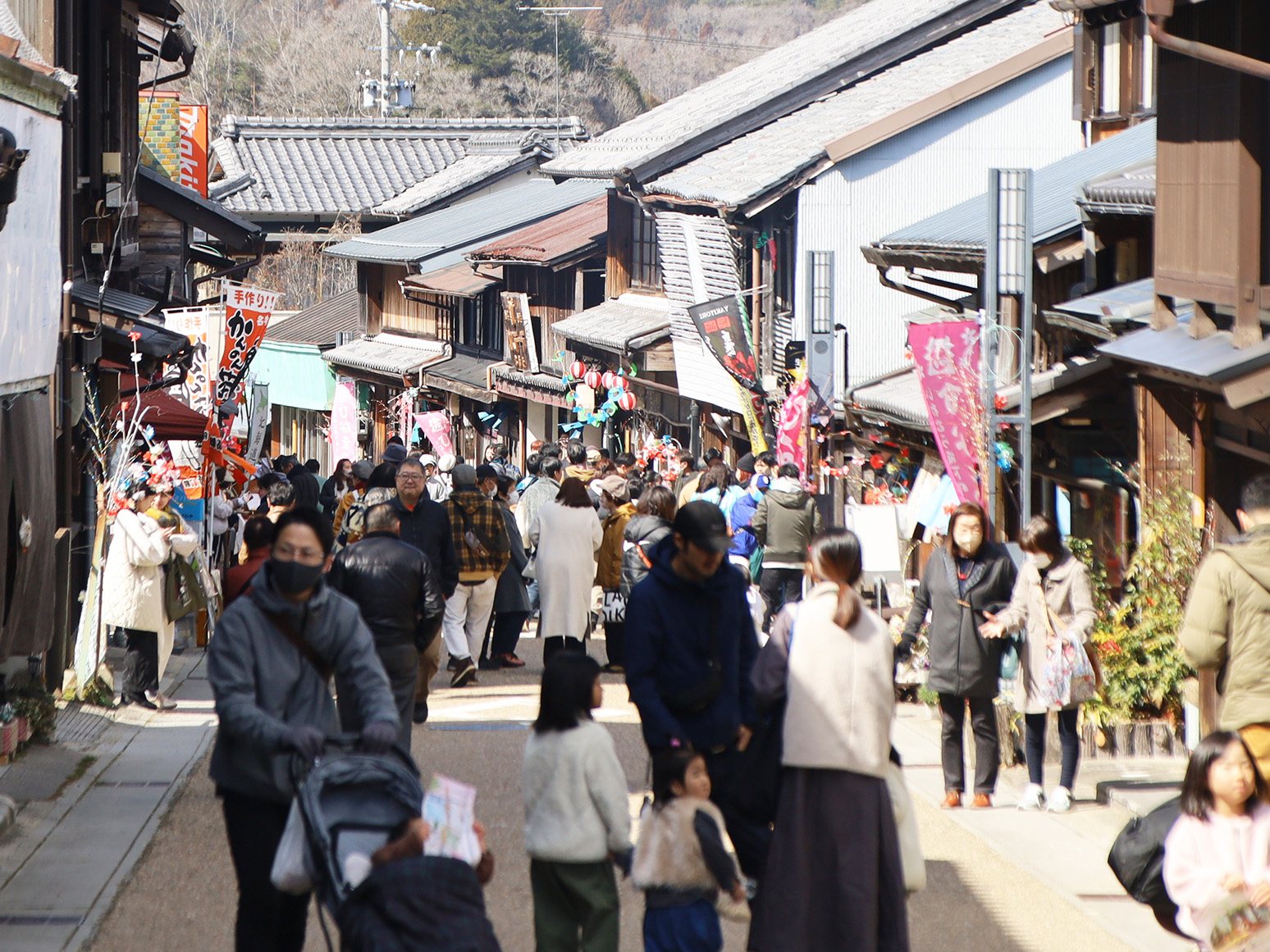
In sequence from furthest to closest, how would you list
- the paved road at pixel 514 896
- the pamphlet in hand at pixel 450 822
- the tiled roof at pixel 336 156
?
the tiled roof at pixel 336 156 < the paved road at pixel 514 896 < the pamphlet in hand at pixel 450 822

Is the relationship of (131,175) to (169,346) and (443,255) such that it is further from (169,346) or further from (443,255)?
(443,255)

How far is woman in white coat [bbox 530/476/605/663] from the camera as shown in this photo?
39.8 feet

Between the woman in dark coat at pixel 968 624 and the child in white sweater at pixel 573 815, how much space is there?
143 inches

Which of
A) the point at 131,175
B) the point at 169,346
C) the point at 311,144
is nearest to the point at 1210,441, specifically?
the point at 169,346

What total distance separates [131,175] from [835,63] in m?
12.0

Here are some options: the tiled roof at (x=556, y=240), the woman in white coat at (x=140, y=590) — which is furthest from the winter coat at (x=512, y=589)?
the tiled roof at (x=556, y=240)

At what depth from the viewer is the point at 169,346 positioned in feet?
46.7

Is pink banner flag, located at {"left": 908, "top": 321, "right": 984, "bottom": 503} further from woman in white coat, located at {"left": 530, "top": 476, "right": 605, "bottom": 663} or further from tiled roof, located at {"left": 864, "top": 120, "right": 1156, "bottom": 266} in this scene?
woman in white coat, located at {"left": 530, "top": 476, "right": 605, "bottom": 663}

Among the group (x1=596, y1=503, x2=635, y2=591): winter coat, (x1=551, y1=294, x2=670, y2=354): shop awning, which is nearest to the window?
(x1=551, y1=294, x2=670, y2=354): shop awning

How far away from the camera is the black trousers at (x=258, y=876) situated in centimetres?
496

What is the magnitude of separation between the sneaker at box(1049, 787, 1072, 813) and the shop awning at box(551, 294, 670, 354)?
16.5m

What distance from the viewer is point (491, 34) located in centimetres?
5112

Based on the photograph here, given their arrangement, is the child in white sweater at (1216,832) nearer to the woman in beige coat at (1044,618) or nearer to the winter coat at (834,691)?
the winter coat at (834,691)

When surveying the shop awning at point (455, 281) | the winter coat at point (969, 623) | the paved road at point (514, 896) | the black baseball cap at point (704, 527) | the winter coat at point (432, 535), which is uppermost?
the shop awning at point (455, 281)
